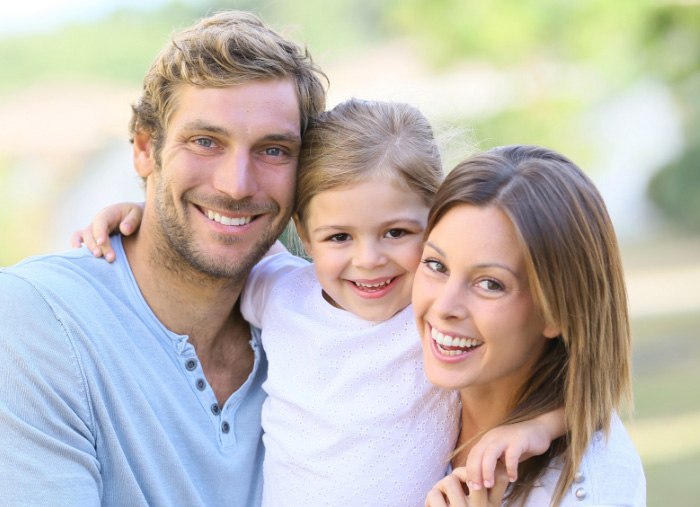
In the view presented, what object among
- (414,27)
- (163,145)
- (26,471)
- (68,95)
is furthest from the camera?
(414,27)

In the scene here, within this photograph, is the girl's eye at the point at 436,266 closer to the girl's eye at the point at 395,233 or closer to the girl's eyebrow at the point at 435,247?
the girl's eyebrow at the point at 435,247

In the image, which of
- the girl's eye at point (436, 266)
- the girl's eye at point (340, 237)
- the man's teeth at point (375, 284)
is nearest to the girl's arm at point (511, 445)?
the girl's eye at point (436, 266)

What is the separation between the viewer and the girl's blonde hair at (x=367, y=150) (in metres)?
2.65

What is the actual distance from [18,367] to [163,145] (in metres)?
0.80

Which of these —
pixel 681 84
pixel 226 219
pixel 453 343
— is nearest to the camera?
pixel 453 343

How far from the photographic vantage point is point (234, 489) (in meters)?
2.74

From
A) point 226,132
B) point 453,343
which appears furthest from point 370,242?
point 226,132

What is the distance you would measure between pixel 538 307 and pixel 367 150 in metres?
0.66

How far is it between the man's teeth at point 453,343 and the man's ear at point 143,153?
109 centimetres

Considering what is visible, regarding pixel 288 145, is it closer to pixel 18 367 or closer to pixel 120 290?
pixel 120 290

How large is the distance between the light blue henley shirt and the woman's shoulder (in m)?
0.96

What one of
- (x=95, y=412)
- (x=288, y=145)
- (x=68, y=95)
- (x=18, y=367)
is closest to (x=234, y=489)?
(x=95, y=412)

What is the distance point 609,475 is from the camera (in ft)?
7.48

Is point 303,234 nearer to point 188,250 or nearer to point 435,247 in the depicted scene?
point 188,250
